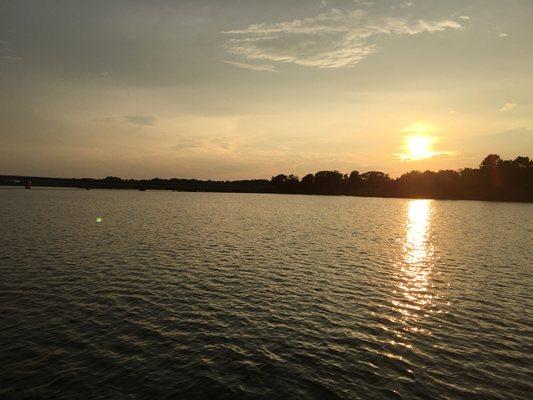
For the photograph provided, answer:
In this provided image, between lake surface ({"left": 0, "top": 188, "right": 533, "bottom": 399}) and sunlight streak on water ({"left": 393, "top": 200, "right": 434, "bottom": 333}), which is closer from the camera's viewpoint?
lake surface ({"left": 0, "top": 188, "right": 533, "bottom": 399})

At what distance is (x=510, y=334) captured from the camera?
26703 millimetres

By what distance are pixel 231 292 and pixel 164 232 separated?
4445cm

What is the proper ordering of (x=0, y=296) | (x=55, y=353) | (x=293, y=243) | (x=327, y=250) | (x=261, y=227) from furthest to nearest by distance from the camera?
(x=261, y=227)
(x=293, y=243)
(x=327, y=250)
(x=0, y=296)
(x=55, y=353)

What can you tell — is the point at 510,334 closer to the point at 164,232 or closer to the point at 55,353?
the point at 55,353

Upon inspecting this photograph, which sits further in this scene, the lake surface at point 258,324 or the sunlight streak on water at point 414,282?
the sunlight streak on water at point 414,282

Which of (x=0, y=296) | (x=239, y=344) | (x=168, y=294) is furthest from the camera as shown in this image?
(x=168, y=294)

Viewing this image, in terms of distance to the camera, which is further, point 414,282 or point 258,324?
point 414,282

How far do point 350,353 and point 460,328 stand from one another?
11.1 meters

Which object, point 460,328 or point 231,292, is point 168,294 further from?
point 460,328

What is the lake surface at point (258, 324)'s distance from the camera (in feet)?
63.3

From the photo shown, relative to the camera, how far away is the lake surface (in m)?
19.3

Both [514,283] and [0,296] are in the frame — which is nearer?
[0,296]

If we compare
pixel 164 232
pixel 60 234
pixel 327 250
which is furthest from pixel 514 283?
pixel 60 234

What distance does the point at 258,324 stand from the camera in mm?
27469
